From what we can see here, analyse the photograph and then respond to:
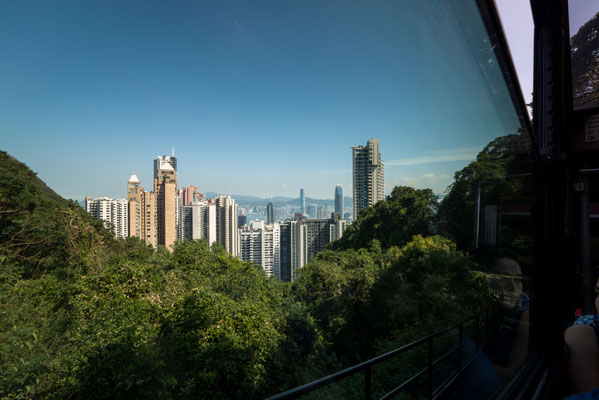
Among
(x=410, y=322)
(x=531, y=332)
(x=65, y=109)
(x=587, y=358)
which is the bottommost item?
(x=410, y=322)

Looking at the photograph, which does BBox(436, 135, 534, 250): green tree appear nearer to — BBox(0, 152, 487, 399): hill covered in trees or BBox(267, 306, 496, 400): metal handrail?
BBox(0, 152, 487, 399): hill covered in trees

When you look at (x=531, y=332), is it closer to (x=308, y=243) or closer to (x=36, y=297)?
(x=36, y=297)

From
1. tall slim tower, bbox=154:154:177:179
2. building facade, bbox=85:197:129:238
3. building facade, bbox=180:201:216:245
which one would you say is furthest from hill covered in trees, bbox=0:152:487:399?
building facade, bbox=180:201:216:245

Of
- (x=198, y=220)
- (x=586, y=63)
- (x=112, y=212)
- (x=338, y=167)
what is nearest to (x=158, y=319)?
(x=338, y=167)

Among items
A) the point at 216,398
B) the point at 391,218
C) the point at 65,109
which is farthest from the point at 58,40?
the point at 391,218

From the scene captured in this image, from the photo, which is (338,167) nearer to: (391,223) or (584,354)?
(584,354)

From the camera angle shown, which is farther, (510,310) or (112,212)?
(112,212)
